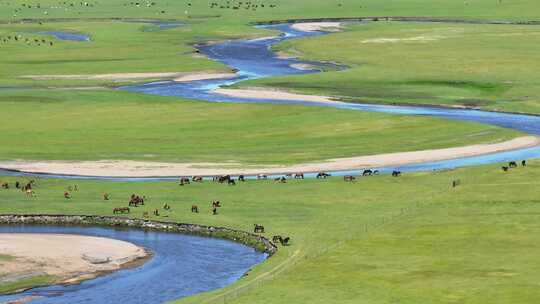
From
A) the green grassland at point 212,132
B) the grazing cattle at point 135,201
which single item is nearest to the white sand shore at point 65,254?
the grazing cattle at point 135,201

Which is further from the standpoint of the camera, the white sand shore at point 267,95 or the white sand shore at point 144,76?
the white sand shore at point 144,76

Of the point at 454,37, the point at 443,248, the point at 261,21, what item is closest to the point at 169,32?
the point at 261,21

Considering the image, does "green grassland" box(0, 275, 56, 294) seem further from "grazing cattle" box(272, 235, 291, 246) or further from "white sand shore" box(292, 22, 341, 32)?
"white sand shore" box(292, 22, 341, 32)

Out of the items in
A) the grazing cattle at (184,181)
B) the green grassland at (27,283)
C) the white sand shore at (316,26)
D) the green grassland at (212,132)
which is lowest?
the green grassland at (27,283)

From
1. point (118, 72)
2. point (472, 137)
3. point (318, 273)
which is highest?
point (118, 72)

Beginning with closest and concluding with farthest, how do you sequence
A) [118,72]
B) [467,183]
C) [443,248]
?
1. [443,248]
2. [467,183]
3. [118,72]

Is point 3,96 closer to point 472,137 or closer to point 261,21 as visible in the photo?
point 472,137

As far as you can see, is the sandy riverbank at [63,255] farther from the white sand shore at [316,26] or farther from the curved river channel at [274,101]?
the white sand shore at [316,26]

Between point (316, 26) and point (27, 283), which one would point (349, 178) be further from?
point (316, 26)
